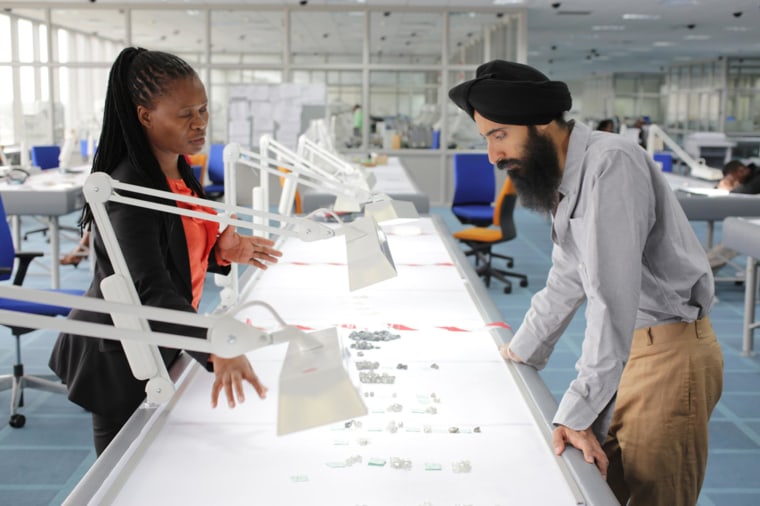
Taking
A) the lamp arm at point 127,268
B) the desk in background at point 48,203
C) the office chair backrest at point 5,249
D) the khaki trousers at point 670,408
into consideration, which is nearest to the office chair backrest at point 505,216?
the desk in background at point 48,203

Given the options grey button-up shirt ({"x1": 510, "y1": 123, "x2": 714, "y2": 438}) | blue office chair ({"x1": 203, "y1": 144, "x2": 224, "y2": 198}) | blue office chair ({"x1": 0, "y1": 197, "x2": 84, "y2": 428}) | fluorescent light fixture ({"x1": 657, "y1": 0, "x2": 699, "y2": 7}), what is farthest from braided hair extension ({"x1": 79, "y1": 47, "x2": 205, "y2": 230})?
fluorescent light fixture ({"x1": 657, "y1": 0, "x2": 699, "y2": 7})

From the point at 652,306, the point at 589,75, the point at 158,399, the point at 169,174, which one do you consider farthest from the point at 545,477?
the point at 589,75

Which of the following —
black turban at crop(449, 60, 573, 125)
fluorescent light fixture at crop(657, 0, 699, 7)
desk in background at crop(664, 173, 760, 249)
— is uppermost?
fluorescent light fixture at crop(657, 0, 699, 7)

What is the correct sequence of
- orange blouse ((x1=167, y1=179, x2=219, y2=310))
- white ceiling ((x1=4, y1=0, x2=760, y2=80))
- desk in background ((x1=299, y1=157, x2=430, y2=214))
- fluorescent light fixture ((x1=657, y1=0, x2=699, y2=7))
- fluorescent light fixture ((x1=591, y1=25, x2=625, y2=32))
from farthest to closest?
fluorescent light fixture ((x1=591, y1=25, x2=625, y2=32)) < white ceiling ((x1=4, y1=0, x2=760, y2=80)) < fluorescent light fixture ((x1=657, y1=0, x2=699, y2=7)) < desk in background ((x1=299, y1=157, x2=430, y2=214)) < orange blouse ((x1=167, y1=179, x2=219, y2=310))

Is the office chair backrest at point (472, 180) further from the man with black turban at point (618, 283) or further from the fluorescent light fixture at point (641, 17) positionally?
the fluorescent light fixture at point (641, 17)

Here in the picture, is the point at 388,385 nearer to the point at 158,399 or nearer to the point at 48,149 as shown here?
the point at 158,399

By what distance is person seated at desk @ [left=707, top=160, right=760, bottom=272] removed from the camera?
19.4 ft

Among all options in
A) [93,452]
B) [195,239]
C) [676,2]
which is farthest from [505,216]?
[676,2]

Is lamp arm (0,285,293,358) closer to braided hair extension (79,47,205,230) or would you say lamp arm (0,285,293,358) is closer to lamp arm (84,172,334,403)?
lamp arm (84,172,334,403)

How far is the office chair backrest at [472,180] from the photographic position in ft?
22.9

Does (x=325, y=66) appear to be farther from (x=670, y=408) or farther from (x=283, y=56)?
(x=670, y=408)

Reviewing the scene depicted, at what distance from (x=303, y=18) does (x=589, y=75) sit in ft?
64.7

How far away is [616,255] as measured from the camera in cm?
140

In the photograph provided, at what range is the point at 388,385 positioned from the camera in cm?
191
